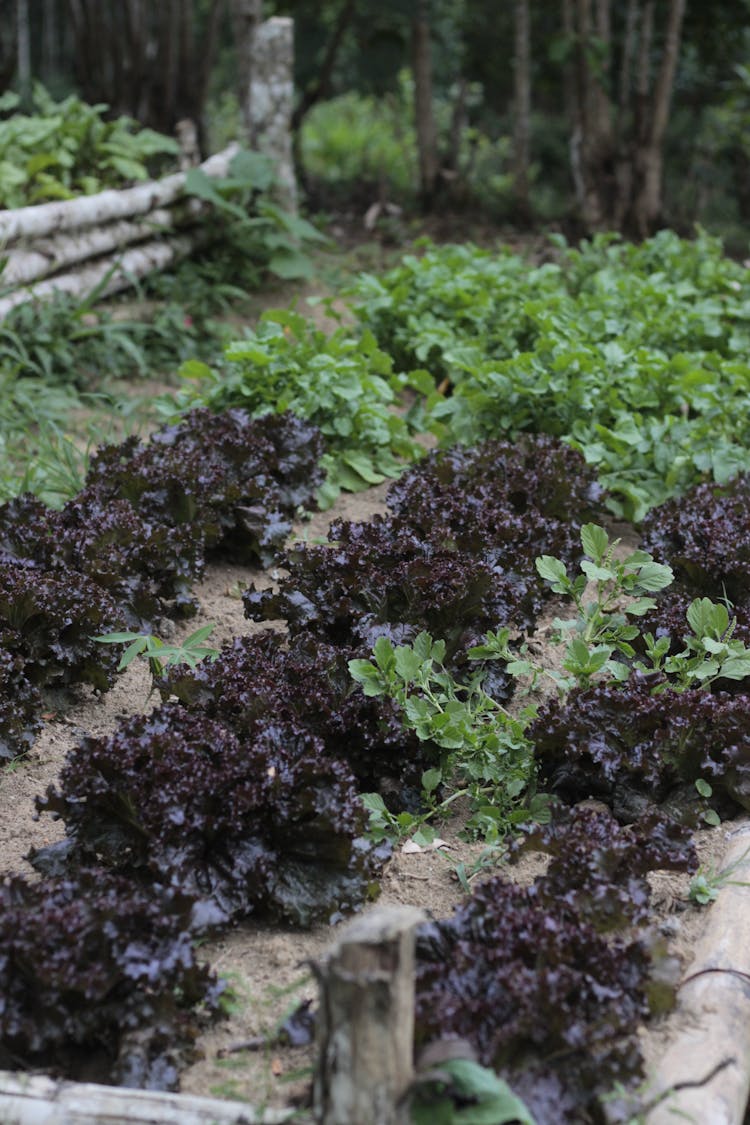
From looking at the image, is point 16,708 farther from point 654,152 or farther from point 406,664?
point 654,152

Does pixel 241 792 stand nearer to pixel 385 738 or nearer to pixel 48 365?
pixel 385 738

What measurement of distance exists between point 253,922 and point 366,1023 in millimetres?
1036

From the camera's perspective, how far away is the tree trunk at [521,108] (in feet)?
34.8

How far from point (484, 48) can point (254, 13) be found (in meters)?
4.52

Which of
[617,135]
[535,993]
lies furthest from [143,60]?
[535,993]

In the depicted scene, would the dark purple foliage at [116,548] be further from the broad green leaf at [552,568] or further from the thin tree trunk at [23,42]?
the thin tree trunk at [23,42]

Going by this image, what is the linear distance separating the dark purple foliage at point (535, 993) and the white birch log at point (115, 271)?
5329mm

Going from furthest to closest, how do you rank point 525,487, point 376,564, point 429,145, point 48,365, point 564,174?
point 564,174
point 429,145
point 48,365
point 525,487
point 376,564

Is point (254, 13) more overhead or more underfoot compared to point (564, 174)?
more overhead

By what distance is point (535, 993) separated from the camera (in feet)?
7.74

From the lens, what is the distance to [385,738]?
10.9 feet

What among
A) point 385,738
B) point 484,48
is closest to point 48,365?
point 385,738

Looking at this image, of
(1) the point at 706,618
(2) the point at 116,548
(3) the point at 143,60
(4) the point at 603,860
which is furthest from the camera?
(3) the point at 143,60

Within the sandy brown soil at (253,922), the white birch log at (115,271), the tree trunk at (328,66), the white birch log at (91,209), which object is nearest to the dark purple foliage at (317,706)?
the sandy brown soil at (253,922)
